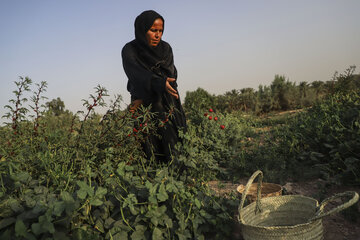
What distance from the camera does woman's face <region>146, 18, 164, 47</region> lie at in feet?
9.64

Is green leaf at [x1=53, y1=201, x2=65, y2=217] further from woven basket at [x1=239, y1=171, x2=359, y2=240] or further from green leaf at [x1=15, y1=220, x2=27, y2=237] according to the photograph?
woven basket at [x1=239, y1=171, x2=359, y2=240]

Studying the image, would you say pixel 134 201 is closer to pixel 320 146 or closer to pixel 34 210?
pixel 34 210

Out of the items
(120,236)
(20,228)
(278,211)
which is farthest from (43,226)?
(278,211)

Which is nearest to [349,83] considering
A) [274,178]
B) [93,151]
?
[274,178]

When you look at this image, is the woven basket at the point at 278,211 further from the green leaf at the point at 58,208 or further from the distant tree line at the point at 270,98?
the distant tree line at the point at 270,98

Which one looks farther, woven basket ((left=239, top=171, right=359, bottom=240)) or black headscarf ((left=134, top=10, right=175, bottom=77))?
black headscarf ((left=134, top=10, right=175, bottom=77))

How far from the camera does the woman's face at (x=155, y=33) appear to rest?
2.94 meters

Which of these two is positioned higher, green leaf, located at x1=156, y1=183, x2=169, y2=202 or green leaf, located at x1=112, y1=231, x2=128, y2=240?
green leaf, located at x1=156, y1=183, x2=169, y2=202

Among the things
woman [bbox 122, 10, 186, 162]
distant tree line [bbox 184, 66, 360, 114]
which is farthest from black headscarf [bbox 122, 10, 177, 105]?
distant tree line [bbox 184, 66, 360, 114]

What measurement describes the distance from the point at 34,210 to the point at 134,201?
565mm

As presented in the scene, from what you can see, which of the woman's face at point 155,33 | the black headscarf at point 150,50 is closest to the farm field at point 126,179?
the black headscarf at point 150,50

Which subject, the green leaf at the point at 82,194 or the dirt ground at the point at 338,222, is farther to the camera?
the dirt ground at the point at 338,222

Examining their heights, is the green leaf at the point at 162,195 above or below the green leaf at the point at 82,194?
below

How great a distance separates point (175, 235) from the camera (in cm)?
188
